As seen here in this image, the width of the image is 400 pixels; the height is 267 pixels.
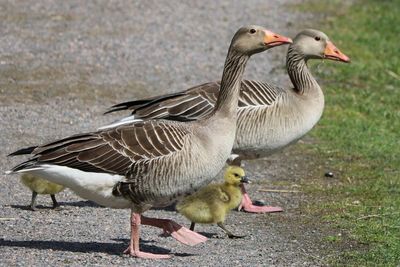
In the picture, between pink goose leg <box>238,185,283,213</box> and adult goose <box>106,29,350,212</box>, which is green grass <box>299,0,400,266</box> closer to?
pink goose leg <box>238,185,283,213</box>

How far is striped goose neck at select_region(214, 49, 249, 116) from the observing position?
30.2ft

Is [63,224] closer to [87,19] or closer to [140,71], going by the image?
[140,71]

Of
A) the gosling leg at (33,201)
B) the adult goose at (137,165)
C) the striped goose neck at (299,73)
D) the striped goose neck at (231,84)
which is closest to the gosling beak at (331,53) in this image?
the striped goose neck at (299,73)

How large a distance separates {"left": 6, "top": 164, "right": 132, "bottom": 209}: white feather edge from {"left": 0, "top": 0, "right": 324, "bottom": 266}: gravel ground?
0.49m

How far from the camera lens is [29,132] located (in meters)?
13.3

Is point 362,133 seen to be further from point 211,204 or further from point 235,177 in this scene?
point 211,204

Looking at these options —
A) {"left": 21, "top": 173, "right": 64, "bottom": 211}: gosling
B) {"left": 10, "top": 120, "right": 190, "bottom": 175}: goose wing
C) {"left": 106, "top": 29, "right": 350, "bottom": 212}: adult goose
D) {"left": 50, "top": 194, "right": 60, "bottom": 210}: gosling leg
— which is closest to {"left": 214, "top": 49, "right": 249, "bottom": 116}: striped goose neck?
{"left": 10, "top": 120, "right": 190, "bottom": 175}: goose wing

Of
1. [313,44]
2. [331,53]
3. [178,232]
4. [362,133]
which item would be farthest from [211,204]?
[362,133]

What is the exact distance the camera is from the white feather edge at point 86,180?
852 cm

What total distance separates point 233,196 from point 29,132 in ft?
14.3

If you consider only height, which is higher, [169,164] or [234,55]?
[234,55]

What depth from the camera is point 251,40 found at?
957 cm

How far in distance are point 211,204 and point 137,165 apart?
1.20 m

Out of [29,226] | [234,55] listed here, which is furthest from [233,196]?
[29,226]
